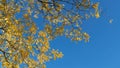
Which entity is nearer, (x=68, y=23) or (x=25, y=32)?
(x=25, y=32)

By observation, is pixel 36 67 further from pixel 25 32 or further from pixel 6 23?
pixel 6 23

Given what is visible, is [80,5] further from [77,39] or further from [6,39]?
[6,39]

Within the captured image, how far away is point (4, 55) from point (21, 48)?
2306mm

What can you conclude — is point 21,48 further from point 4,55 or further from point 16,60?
point 4,55

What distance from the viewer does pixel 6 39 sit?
23234mm

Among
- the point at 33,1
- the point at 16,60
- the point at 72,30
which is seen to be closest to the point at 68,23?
the point at 72,30

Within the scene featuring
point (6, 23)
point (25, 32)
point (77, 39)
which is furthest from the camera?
point (77, 39)

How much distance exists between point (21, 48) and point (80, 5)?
4.49m

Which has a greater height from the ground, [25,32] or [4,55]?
[25,32]

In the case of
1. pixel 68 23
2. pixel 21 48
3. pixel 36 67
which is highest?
pixel 68 23

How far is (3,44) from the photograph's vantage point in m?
23.7

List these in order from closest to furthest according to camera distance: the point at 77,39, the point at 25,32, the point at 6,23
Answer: the point at 6,23 < the point at 25,32 < the point at 77,39

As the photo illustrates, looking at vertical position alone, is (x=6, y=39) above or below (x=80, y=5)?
below

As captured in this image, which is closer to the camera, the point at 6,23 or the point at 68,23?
the point at 6,23
